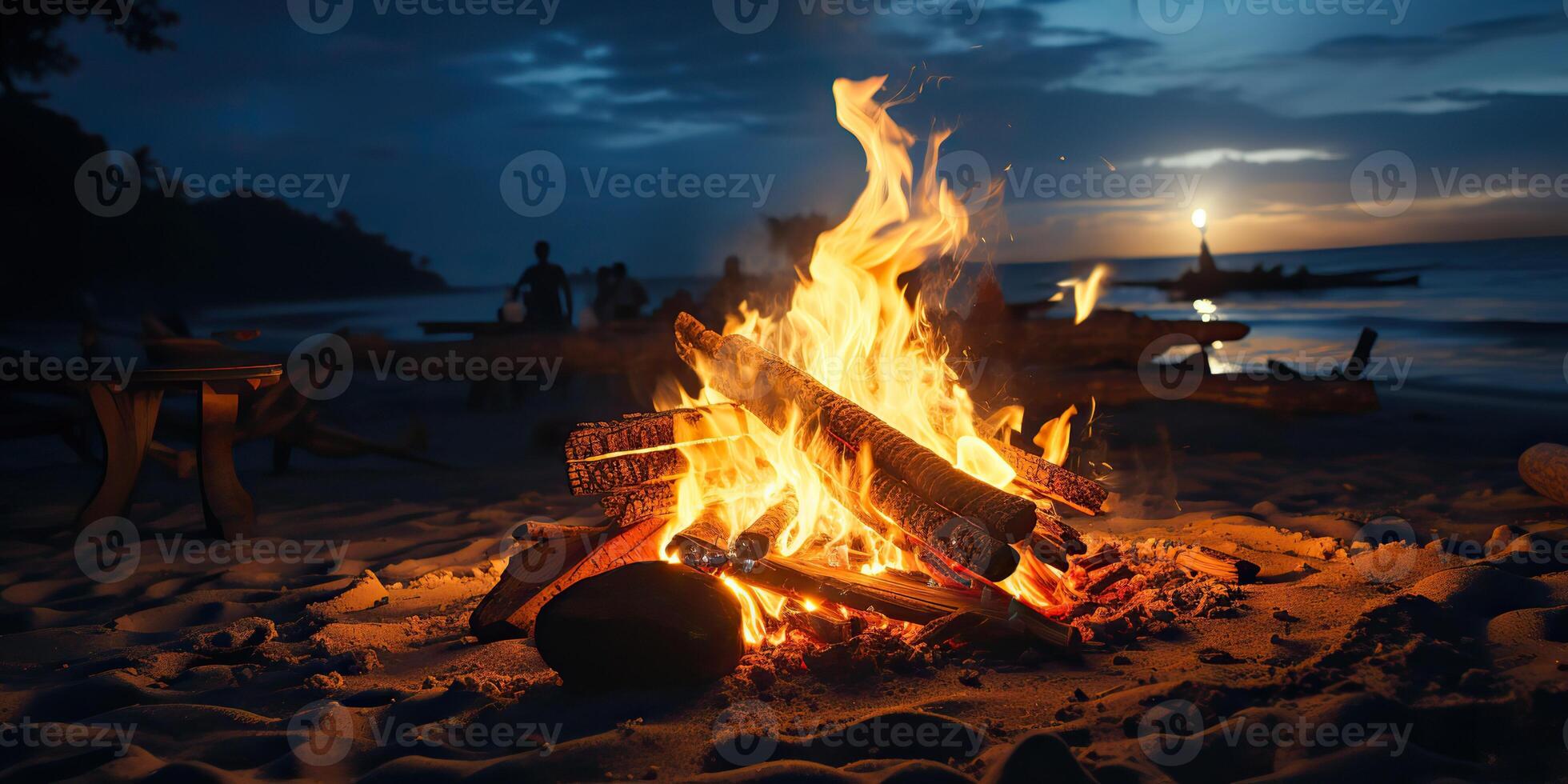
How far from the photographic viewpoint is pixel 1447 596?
10.7 ft

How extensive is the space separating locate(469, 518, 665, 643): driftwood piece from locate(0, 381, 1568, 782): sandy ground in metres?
0.14

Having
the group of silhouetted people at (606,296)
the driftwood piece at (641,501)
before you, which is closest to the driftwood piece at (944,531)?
the driftwood piece at (641,501)

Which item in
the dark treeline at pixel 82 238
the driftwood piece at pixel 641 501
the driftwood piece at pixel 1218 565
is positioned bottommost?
the driftwood piece at pixel 1218 565

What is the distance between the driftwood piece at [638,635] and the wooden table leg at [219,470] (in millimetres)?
3462

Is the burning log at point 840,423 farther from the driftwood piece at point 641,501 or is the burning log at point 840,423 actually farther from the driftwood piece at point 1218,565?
the driftwood piece at point 1218,565

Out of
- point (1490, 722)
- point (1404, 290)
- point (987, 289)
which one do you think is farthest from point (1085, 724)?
point (1404, 290)

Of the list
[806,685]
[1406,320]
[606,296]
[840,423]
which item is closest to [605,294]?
[606,296]

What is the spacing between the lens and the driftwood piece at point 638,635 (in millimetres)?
2947

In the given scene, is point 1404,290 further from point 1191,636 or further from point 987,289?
point 1191,636

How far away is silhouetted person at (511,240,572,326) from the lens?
40.9ft

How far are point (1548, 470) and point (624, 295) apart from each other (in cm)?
1186

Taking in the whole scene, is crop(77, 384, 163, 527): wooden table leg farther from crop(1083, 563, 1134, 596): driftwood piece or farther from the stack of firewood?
crop(1083, 563, 1134, 596): driftwood piece

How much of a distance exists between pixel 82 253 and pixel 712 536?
2457 centimetres

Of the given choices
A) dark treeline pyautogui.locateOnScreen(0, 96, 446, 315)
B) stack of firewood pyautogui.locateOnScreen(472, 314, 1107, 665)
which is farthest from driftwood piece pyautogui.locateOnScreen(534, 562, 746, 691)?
dark treeline pyautogui.locateOnScreen(0, 96, 446, 315)
